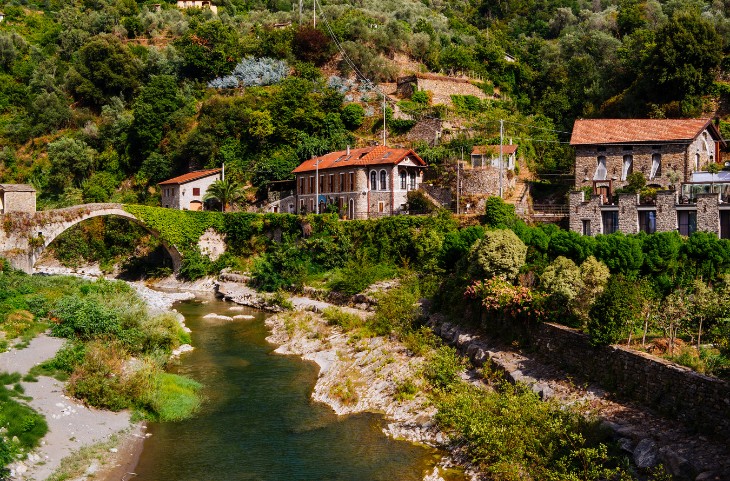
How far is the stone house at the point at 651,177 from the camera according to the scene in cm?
3334

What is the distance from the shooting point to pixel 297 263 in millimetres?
43594

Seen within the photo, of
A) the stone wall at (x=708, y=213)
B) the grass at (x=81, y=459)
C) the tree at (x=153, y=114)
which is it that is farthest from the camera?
the tree at (x=153, y=114)

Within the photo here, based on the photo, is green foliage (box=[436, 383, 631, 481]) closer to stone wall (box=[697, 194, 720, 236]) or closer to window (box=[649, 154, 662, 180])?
stone wall (box=[697, 194, 720, 236])

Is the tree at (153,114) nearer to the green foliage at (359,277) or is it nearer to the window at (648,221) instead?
the green foliage at (359,277)

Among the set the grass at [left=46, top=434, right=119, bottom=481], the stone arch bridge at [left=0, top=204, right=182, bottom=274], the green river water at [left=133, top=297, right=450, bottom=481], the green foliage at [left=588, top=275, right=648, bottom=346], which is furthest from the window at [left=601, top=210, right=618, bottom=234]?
the stone arch bridge at [left=0, top=204, right=182, bottom=274]

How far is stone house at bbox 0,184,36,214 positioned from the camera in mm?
41625

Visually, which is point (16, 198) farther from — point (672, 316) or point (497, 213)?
point (672, 316)

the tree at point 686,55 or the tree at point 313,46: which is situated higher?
the tree at point 313,46

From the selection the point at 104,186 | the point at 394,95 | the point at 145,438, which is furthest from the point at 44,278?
the point at 394,95

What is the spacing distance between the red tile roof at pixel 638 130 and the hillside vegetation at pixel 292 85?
7.07 m

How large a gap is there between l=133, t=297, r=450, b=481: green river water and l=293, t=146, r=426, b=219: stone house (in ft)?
69.5

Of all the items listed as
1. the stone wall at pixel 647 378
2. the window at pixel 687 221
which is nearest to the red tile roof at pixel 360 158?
the window at pixel 687 221

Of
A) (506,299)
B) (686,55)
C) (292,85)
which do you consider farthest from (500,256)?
(292,85)

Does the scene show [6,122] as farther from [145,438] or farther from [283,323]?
[145,438]
